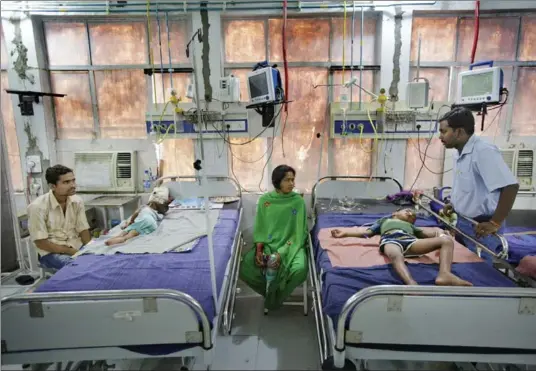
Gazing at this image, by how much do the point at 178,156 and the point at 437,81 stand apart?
12.6ft

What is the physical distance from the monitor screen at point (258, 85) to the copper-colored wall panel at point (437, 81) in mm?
2293

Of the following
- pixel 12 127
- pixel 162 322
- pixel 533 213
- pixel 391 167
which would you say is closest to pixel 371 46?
pixel 391 167

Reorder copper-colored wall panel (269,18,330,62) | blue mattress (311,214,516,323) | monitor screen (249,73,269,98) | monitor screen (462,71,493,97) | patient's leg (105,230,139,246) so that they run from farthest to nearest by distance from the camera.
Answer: copper-colored wall panel (269,18,330,62), monitor screen (249,73,269,98), monitor screen (462,71,493,97), patient's leg (105,230,139,246), blue mattress (311,214,516,323)

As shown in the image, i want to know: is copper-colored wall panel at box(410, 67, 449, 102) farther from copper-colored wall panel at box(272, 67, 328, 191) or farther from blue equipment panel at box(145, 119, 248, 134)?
blue equipment panel at box(145, 119, 248, 134)

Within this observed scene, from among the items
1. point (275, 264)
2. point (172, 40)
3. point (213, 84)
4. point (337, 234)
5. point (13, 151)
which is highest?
point (172, 40)

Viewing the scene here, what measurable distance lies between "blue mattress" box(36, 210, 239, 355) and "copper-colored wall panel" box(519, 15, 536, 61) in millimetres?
4759

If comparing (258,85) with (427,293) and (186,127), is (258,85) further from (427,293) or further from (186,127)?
(427,293)

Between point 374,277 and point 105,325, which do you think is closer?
point 105,325

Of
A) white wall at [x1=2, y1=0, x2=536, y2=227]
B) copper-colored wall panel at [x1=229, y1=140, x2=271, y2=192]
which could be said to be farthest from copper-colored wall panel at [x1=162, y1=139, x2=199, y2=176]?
copper-colored wall panel at [x1=229, y1=140, x2=271, y2=192]

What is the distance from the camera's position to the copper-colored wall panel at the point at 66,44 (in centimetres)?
449

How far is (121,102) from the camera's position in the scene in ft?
15.2

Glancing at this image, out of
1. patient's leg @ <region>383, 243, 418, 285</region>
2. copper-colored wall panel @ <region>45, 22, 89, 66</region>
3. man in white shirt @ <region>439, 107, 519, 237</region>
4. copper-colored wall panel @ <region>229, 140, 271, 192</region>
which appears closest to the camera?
patient's leg @ <region>383, 243, 418, 285</region>

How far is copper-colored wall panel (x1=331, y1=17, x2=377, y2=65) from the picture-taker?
4332 millimetres

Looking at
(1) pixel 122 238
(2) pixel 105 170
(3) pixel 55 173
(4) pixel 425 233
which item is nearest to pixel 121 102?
(2) pixel 105 170
